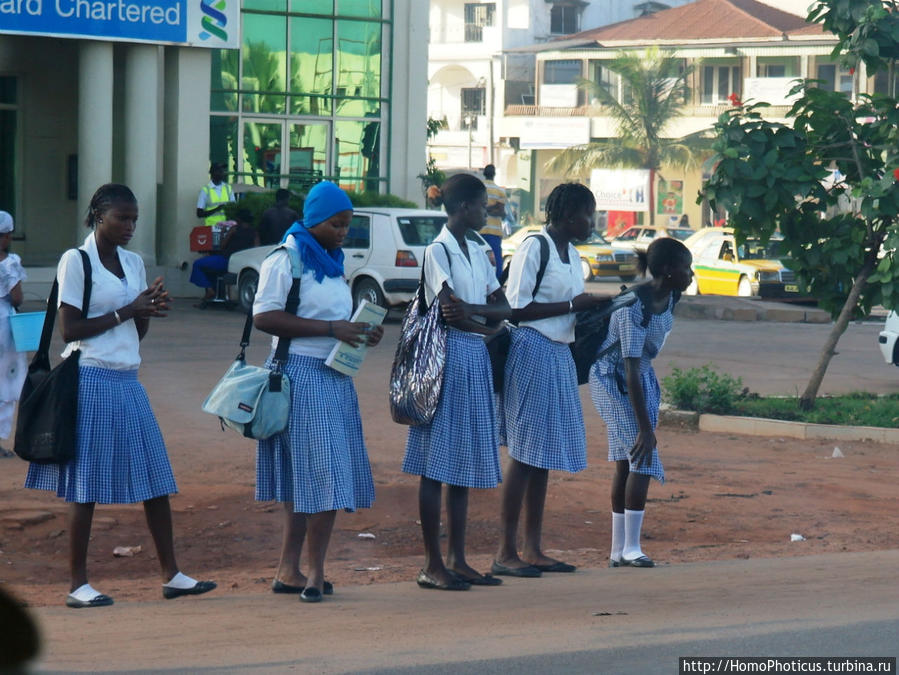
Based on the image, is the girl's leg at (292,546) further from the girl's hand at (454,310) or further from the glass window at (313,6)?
the glass window at (313,6)

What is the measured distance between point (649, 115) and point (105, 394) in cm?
5049

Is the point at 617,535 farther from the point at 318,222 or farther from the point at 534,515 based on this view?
the point at 318,222

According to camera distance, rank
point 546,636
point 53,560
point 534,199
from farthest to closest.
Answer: point 534,199, point 53,560, point 546,636

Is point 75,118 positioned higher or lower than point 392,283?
higher

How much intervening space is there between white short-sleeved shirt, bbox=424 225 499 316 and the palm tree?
49.3 m

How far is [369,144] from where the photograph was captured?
2522cm

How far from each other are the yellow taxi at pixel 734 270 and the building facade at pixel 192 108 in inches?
291

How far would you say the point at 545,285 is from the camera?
6.00 metres

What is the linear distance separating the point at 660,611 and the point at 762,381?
32.4 ft

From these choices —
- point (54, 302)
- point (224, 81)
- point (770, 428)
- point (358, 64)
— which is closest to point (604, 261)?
point (358, 64)

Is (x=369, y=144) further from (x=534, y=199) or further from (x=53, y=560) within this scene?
(x=534, y=199)

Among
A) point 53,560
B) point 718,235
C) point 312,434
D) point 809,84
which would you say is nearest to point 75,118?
point 718,235

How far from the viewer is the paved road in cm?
428

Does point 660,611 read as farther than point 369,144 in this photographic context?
No
